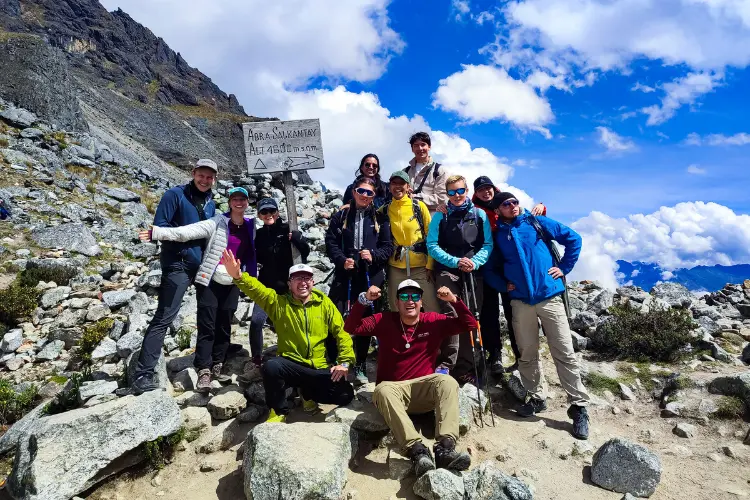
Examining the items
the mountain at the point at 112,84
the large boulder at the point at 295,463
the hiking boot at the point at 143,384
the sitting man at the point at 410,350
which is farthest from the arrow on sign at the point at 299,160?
the mountain at the point at 112,84

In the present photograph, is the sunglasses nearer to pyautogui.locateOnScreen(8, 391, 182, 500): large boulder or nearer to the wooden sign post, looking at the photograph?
the wooden sign post

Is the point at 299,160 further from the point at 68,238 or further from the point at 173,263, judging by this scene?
the point at 68,238

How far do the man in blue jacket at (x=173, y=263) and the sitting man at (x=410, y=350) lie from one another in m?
2.28

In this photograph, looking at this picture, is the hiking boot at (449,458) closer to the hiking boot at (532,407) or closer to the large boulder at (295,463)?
the large boulder at (295,463)

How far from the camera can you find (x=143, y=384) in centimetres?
521

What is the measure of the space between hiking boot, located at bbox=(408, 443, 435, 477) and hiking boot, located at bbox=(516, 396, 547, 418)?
2.05 meters

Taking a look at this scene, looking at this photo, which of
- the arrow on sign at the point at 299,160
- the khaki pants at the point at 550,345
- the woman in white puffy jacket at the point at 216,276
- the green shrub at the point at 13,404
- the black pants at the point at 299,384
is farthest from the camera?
the arrow on sign at the point at 299,160

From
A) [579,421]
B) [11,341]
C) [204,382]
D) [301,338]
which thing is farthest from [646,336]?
[11,341]

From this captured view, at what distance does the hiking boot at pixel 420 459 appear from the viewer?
4.18 meters

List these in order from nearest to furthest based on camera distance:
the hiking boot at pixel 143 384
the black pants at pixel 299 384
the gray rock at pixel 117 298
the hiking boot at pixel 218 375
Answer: the black pants at pixel 299 384, the hiking boot at pixel 143 384, the hiking boot at pixel 218 375, the gray rock at pixel 117 298

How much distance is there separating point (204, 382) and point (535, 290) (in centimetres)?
480

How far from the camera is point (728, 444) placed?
16.2 feet

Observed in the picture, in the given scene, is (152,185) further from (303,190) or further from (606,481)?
(606,481)

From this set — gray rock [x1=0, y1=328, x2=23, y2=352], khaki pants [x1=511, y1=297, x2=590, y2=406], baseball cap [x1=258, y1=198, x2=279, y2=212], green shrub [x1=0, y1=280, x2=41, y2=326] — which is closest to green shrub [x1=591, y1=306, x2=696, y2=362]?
khaki pants [x1=511, y1=297, x2=590, y2=406]
